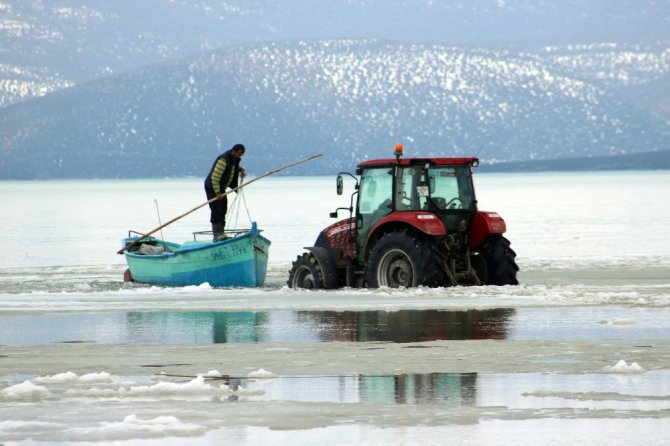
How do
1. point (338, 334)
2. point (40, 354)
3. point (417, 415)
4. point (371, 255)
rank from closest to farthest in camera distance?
point (417, 415)
point (40, 354)
point (338, 334)
point (371, 255)

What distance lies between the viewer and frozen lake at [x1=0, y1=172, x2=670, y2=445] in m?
8.82

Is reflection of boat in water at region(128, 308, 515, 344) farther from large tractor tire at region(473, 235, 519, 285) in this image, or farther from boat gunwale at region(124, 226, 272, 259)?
boat gunwale at region(124, 226, 272, 259)

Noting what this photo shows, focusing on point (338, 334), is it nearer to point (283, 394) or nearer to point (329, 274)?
point (283, 394)

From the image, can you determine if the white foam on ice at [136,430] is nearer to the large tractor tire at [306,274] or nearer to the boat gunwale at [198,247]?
the large tractor tire at [306,274]

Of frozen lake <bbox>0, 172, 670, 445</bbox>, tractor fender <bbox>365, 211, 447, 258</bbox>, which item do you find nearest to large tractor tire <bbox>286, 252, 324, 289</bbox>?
frozen lake <bbox>0, 172, 670, 445</bbox>

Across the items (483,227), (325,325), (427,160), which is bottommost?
(325,325)

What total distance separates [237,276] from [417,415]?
13268mm

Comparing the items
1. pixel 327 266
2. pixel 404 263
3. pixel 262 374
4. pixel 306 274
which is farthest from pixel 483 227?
pixel 262 374

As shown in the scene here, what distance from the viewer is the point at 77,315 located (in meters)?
17.2

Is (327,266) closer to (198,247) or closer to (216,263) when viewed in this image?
(216,263)

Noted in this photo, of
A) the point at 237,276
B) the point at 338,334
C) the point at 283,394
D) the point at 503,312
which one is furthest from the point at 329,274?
the point at 283,394

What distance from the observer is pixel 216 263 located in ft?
73.7

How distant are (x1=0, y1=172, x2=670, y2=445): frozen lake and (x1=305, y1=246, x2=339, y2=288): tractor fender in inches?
17.9

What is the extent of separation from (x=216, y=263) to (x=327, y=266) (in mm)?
2819
